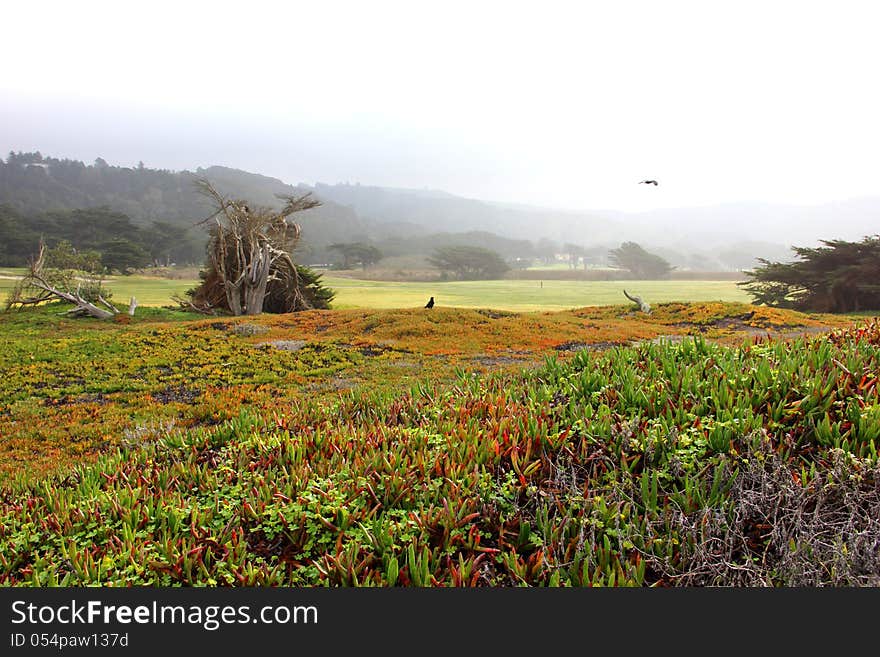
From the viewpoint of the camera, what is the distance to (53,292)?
87.2ft

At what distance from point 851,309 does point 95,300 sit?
42381 millimetres

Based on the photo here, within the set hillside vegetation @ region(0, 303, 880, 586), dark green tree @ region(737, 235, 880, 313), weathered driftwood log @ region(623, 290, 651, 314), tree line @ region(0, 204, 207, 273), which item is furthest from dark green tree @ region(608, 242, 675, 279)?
hillside vegetation @ region(0, 303, 880, 586)

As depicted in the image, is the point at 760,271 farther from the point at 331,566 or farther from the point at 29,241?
the point at 29,241

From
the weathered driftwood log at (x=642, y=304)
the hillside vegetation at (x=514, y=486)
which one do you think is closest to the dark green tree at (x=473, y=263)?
the weathered driftwood log at (x=642, y=304)

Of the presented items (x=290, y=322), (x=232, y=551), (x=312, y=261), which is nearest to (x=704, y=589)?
(x=232, y=551)

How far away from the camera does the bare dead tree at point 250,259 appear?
30188 millimetres

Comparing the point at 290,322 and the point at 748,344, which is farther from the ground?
the point at 748,344

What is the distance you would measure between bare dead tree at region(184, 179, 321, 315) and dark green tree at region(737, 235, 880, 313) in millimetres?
28580

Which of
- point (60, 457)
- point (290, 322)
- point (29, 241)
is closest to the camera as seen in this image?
point (60, 457)

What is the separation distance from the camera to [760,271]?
108 feet

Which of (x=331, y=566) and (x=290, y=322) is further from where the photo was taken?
(x=290, y=322)

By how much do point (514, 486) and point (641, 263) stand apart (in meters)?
79.4

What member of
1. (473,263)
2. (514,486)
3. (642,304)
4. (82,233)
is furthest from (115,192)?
(514,486)

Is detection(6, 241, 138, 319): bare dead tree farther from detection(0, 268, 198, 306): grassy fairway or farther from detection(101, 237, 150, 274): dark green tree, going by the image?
detection(101, 237, 150, 274): dark green tree
